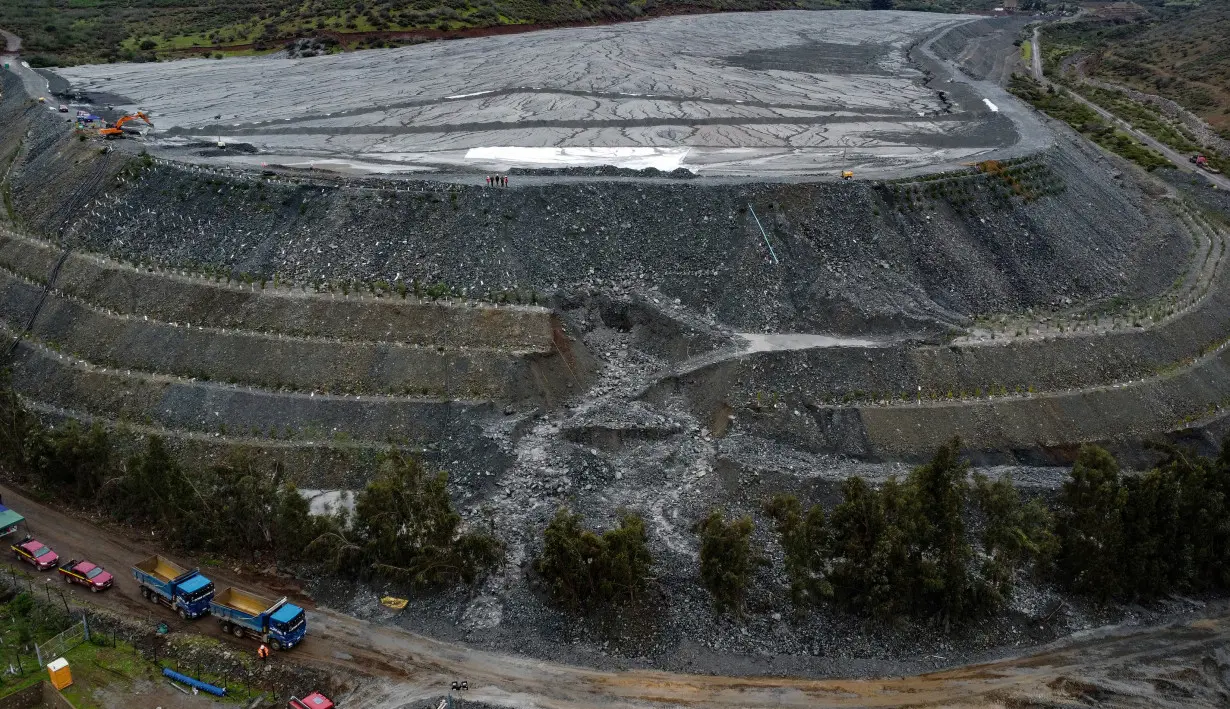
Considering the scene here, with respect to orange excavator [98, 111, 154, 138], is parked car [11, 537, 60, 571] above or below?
below

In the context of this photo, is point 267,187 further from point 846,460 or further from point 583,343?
point 846,460

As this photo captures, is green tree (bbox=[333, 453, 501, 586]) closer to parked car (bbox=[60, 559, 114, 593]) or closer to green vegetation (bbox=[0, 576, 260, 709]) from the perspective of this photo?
green vegetation (bbox=[0, 576, 260, 709])

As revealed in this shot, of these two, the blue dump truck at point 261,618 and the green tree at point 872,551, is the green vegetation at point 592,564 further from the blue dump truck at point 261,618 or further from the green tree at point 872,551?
the blue dump truck at point 261,618

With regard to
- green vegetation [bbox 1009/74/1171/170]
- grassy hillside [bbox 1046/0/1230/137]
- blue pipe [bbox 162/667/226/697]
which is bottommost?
grassy hillside [bbox 1046/0/1230/137]

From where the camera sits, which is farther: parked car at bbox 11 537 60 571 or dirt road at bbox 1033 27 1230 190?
dirt road at bbox 1033 27 1230 190

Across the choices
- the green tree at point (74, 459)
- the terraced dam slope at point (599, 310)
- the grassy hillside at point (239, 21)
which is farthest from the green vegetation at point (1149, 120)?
the green tree at point (74, 459)

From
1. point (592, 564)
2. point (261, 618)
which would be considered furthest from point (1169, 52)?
point (261, 618)

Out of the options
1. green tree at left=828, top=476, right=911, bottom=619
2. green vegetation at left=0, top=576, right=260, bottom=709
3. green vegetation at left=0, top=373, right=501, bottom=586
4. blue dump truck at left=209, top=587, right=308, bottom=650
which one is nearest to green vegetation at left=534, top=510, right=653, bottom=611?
green vegetation at left=0, top=373, right=501, bottom=586
